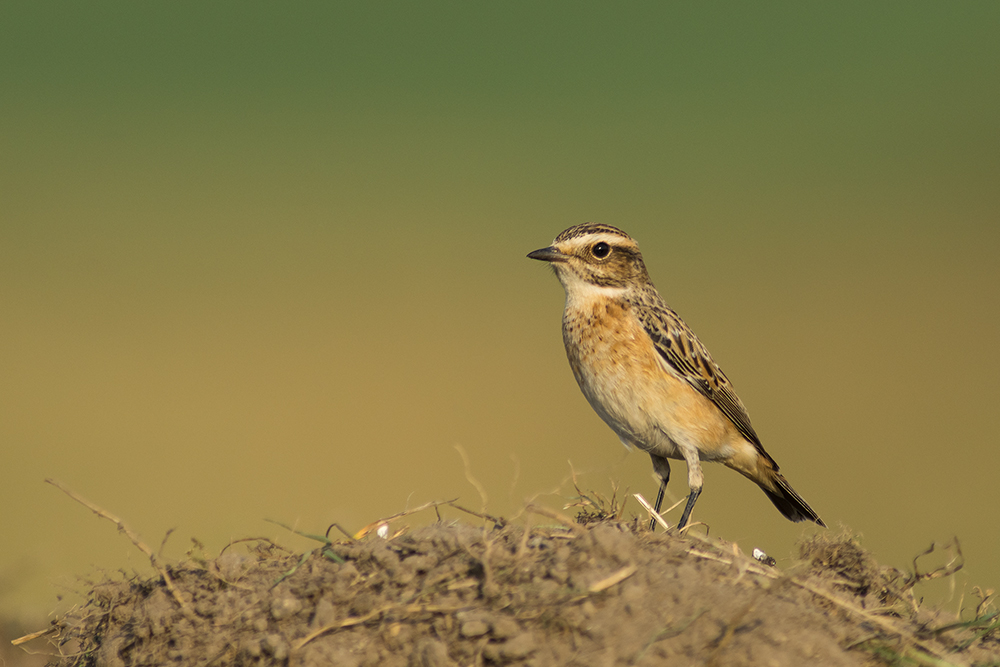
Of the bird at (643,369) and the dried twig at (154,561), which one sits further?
the bird at (643,369)

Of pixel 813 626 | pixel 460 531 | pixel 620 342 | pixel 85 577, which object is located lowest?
pixel 813 626

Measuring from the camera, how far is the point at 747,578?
3926 millimetres

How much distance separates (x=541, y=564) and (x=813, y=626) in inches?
43.1

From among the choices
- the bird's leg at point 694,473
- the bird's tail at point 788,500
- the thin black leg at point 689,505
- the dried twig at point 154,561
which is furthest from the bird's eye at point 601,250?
the dried twig at point 154,561

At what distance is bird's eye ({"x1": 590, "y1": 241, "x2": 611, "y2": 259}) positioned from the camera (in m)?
7.15

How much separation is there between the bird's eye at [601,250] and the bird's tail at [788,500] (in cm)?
225

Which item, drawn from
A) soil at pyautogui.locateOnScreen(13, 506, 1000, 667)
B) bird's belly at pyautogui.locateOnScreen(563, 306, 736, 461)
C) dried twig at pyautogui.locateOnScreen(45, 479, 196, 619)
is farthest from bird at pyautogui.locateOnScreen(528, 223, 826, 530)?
dried twig at pyautogui.locateOnScreen(45, 479, 196, 619)

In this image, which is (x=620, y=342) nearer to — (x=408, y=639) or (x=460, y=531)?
Result: (x=460, y=531)

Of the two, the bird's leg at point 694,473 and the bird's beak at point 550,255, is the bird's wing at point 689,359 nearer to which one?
the bird's leg at point 694,473

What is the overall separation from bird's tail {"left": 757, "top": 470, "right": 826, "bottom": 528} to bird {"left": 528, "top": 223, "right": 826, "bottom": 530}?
1 cm

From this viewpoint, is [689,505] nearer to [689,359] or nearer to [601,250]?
[689,359]

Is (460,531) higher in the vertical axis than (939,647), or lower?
higher

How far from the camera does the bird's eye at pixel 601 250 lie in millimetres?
7148

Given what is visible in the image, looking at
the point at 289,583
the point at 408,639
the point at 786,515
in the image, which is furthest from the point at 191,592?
the point at 786,515
